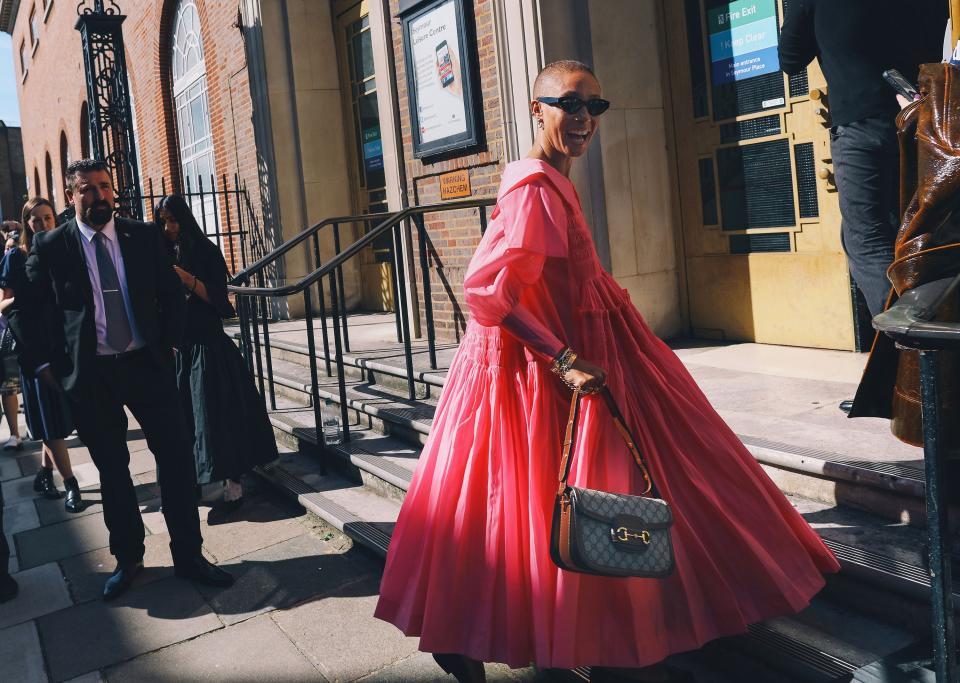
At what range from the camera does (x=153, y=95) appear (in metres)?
14.3

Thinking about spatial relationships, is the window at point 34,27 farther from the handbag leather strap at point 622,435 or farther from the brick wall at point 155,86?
the handbag leather strap at point 622,435

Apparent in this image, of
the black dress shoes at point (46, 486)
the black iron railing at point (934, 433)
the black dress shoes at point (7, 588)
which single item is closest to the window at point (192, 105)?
the black dress shoes at point (46, 486)

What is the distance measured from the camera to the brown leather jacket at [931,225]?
80.4 inches

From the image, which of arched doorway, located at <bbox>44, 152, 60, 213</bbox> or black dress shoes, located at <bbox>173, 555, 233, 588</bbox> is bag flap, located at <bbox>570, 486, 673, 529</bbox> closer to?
black dress shoes, located at <bbox>173, 555, 233, 588</bbox>

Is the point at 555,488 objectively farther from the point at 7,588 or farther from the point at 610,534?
the point at 7,588

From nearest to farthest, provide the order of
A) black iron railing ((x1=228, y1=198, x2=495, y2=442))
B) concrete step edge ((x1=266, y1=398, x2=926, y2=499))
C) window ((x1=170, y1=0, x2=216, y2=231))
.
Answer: concrete step edge ((x1=266, y1=398, x2=926, y2=499))
black iron railing ((x1=228, y1=198, x2=495, y2=442))
window ((x1=170, y1=0, x2=216, y2=231))

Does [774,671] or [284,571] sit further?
[284,571]

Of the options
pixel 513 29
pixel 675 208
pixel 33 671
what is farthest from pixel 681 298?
pixel 33 671

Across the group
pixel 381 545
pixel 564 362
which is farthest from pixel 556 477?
pixel 381 545

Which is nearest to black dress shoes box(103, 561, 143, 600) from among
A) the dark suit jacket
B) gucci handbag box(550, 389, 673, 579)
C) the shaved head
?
the dark suit jacket

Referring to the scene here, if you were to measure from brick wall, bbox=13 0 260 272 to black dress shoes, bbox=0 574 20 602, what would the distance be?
697cm

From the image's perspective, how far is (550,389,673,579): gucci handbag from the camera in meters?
2.12

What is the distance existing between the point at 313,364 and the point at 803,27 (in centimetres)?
297

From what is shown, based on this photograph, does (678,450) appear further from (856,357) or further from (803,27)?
(856,357)
